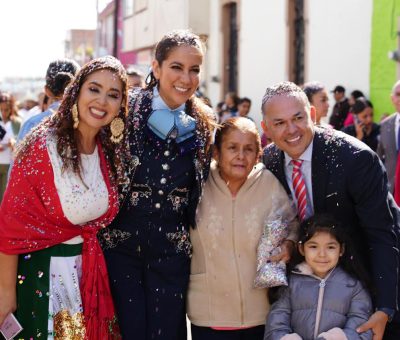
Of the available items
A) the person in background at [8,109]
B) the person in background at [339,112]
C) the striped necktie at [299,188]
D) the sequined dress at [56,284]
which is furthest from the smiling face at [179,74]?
the person in background at [339,112]

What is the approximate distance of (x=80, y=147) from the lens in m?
3.34

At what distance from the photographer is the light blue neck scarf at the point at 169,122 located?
3.44 metres

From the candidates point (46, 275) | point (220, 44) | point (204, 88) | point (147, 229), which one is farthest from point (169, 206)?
point (204, 88)

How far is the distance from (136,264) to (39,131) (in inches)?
32.1

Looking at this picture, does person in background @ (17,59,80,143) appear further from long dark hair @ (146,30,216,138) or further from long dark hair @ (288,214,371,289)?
long dark hair @ (288,214,371,289)

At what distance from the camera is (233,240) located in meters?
3.45

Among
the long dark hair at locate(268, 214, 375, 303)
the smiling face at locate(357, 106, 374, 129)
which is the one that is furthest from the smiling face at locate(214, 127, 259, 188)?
the smiling face at locate(357, 106, 374, 129)

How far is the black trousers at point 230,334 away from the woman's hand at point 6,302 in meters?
0.94

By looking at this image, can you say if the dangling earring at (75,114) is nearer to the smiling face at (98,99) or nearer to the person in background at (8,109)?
the smiling face at (98,99)

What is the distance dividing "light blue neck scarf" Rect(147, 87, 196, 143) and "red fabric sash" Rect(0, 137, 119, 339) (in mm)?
375

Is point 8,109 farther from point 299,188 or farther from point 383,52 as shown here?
point 299,188

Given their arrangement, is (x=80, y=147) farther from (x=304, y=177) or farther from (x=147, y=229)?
(x=304, y=177)

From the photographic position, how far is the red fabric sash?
3.20 meters

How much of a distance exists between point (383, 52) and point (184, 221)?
7312mm
